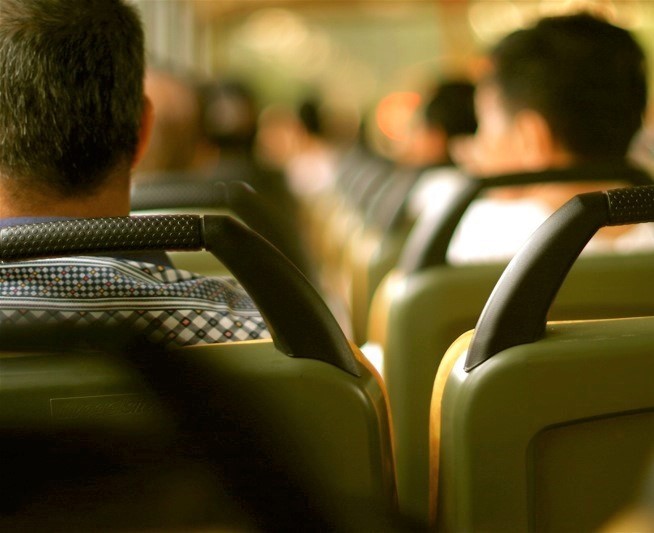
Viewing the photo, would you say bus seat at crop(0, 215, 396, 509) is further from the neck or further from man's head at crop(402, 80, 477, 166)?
man's head at crop(402, 80, 477, 166)

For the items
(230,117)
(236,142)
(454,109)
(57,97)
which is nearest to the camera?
(57,97)

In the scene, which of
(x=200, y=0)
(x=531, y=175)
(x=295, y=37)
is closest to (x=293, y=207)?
(x=531, y=175)

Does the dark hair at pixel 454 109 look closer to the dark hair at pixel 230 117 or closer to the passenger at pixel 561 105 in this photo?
the dark hair at pixel 230 117

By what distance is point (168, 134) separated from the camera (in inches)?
109

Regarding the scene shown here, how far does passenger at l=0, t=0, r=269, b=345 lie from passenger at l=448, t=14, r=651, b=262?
967 millimetres

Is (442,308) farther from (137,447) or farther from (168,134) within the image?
(168,134)

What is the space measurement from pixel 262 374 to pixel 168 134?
1991 mm

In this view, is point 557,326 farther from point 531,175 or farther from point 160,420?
point 531,175

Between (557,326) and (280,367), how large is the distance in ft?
0.97

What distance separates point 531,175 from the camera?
1554 mm

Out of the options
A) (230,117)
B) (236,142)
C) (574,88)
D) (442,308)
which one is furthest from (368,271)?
(230,117)

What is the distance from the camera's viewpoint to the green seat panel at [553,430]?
899mm

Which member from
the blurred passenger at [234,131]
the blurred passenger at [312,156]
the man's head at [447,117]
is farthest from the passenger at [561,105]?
the blurred passenger at [312,156]

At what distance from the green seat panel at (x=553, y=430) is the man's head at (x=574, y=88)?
1.13 meters
